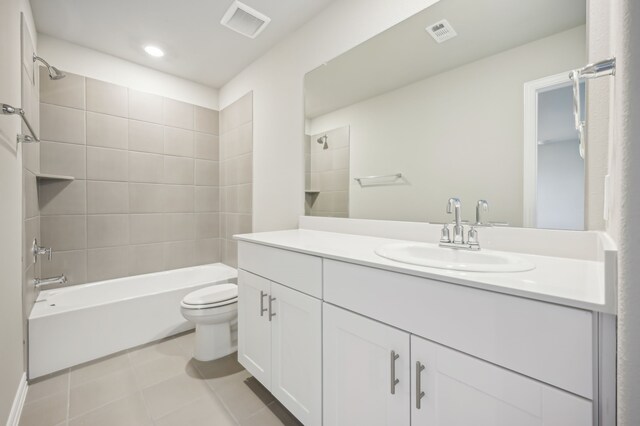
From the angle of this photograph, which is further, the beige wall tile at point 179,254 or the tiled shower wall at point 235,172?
the beige wall tile at point 179,254

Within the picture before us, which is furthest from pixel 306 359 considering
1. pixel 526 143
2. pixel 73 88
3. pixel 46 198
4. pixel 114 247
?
pixel 73 88

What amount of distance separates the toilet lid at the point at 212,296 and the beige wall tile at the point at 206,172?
138 cm

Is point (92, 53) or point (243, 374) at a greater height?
point (92, 53)

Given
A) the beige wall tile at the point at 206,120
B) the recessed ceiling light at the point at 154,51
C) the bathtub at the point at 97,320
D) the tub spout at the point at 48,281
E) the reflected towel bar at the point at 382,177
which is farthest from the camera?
the beige wall tile at the point at 206,120

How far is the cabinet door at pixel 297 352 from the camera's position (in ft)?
3.74

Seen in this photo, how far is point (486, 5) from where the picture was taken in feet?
Answer: 3.92

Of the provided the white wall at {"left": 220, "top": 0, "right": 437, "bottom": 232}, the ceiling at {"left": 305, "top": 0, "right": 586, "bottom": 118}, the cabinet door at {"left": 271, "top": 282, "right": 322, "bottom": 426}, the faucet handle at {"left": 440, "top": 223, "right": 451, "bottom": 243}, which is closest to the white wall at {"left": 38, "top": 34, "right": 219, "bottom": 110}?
the white wall at {"left": 220, "top": 0, "right": 437, "bottom": 232}

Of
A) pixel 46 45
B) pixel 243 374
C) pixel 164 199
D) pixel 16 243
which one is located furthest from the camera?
pixel 164 199

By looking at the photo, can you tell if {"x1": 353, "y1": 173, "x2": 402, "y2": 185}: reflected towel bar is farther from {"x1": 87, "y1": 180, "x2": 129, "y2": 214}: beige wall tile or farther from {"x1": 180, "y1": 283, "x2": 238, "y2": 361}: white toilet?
{"x1": 87, "y1": 180, "x2": 129, "y2": 214}: beige wall tile

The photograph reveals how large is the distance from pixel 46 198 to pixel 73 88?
93 centimetres

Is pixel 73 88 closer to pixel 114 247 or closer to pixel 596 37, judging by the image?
pixel 114 247

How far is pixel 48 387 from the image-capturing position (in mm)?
1629

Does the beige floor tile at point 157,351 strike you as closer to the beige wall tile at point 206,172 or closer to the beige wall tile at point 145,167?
the beige wall tile at point 145,167

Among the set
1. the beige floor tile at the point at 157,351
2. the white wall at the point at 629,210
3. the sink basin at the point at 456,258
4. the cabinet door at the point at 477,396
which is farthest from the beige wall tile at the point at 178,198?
the white wall at the point at 629,210
